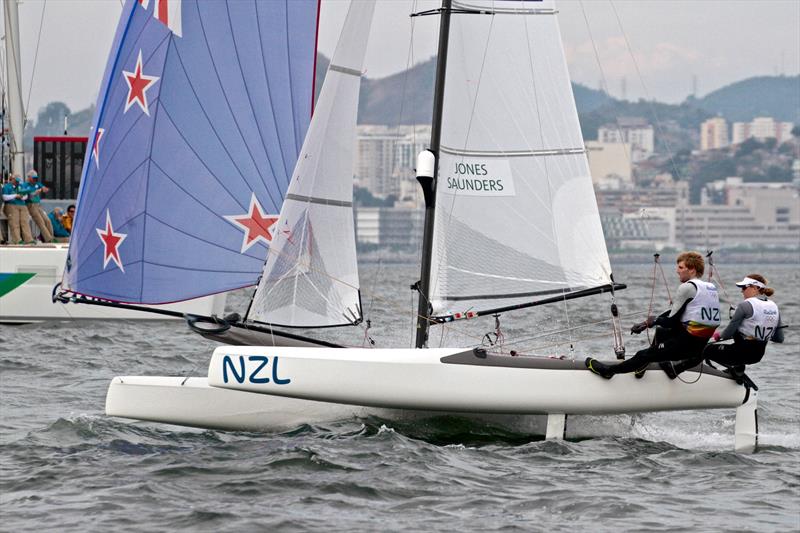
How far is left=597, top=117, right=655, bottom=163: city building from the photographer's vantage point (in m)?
157

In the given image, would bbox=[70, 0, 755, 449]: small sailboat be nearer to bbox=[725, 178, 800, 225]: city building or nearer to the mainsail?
the mainsail

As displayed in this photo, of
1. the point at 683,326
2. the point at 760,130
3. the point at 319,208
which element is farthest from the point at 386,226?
the point at 683,326

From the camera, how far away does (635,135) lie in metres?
183

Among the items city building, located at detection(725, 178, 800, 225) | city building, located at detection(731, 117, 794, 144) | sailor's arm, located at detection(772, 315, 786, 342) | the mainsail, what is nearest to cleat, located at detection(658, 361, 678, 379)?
sailor's arm, located at detection(772, 315, 786, 342)

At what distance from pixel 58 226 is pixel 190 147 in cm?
903

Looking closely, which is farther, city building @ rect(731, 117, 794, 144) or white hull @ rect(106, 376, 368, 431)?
city building @ rect(731, 117, 794, 144)

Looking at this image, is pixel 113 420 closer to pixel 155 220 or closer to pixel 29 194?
pixel 155 220

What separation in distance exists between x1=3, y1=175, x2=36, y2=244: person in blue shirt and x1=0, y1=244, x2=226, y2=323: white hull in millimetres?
382

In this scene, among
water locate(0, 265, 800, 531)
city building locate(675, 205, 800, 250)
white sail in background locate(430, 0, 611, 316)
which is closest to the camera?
water locate(0, 265, 800, 531)

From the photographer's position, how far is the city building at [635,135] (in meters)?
157

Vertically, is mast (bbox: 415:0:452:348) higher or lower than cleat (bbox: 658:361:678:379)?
higher

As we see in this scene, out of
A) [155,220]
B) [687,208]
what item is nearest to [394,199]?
[687,208]

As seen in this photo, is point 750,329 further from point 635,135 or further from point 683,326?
point 635,135

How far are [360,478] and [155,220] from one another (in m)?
2.77
